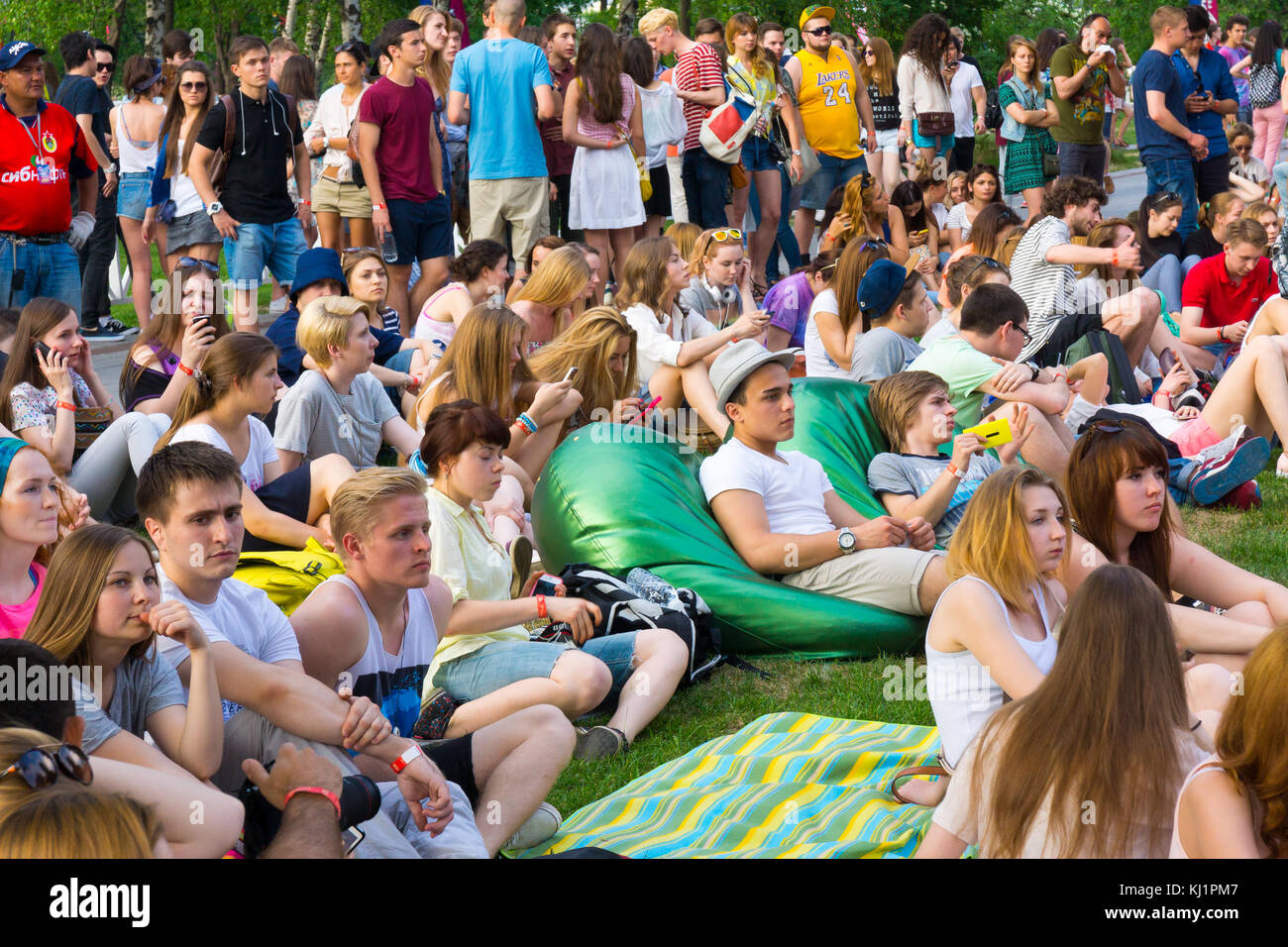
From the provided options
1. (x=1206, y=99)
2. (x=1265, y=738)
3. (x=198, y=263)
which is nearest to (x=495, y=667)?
(x=1265, y=738)

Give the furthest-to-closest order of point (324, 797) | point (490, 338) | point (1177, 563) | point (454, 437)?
point (490, 338), point (1177, 563), point (454, 437), point (324, 797)

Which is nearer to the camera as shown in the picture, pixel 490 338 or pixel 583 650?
pixel 583 650

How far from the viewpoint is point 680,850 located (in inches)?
162

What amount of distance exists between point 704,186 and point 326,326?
18.7ft

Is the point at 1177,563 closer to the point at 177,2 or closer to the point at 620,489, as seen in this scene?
the point at 620,489

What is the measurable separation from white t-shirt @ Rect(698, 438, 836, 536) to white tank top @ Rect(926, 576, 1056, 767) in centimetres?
179

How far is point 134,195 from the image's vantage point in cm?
1052

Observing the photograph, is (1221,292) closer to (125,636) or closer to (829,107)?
(829,107)

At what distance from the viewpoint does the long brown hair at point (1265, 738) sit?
9.01 ft

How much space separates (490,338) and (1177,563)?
3098 millimetres

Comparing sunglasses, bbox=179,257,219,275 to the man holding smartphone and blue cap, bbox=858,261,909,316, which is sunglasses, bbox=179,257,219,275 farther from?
the man holding smartphone

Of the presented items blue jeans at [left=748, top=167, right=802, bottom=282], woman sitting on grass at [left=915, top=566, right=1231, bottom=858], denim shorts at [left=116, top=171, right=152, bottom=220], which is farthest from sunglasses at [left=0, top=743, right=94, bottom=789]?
blue jeans at [left=748, top=167, right=802, bottom=282]
